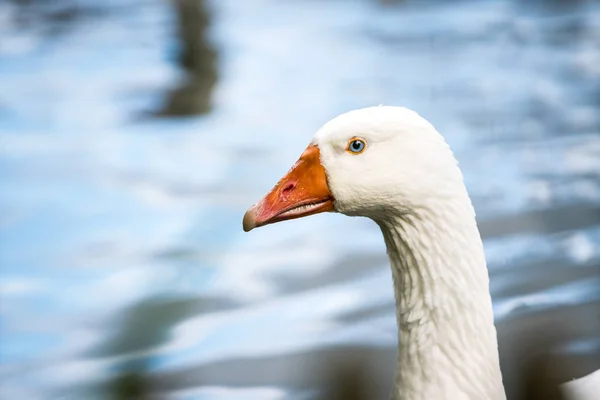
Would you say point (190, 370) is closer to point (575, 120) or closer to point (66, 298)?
point (66, 298)

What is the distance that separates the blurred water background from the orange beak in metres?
0.40

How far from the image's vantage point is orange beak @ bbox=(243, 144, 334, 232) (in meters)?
2.22

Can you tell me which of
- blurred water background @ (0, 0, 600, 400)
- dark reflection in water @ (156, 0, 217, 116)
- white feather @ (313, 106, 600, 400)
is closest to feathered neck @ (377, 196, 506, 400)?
white feather @ (313, 106, 600, 400)

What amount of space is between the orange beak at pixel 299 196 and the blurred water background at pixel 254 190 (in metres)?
0.40

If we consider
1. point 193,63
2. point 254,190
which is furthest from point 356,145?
point 193,63

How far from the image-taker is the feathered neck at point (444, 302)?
2.16 metres

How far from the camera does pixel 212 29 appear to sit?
852 centimetres

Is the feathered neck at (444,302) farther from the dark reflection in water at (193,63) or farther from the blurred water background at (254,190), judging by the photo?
the dark reflection in water at (193,63)

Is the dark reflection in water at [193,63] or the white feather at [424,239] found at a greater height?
the dark reflection in water at [193,63]

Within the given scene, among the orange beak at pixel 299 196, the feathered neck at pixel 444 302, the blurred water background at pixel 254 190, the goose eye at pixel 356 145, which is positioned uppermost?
the blurred water background at pixel 254 190

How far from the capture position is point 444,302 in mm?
2193

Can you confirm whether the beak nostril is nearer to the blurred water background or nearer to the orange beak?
the orange beak

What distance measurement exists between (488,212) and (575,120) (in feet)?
4.88

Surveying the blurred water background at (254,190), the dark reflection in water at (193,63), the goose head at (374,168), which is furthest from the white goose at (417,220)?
the dark reflection in water at (193,63)
